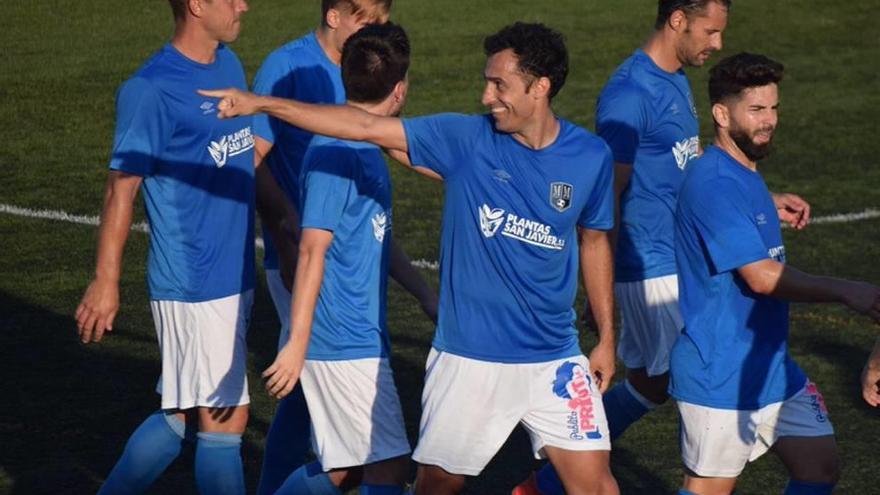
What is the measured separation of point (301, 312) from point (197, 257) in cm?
100

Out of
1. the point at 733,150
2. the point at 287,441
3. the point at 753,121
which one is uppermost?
the point at 753,121

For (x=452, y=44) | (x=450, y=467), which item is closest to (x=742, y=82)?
(x=450, y=467)

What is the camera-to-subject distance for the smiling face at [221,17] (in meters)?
7.55

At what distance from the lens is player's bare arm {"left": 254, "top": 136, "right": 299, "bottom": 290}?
7.83 metres

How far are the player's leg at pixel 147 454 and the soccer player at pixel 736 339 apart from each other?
2247 millimetres

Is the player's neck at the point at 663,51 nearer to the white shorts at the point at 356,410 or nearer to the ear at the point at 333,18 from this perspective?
the ear at the point at 333,18

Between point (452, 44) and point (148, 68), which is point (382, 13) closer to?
point (148, 68)

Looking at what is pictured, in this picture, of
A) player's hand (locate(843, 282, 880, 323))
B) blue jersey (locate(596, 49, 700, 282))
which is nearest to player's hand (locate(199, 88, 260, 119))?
player's hand (locate(843, 282, 880, 323))

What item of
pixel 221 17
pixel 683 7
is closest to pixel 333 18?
pixel 221 17

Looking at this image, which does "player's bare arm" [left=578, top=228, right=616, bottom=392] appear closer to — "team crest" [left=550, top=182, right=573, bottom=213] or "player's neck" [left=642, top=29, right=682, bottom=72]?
"team crest" [left=550, top=182, right=573, bottom=213]

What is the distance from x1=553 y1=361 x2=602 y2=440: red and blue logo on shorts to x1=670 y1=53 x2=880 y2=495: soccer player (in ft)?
1.48

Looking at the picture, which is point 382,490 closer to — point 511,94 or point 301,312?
point 301,312

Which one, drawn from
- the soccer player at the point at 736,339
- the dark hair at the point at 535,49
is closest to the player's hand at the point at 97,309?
the dark hair at the point at 535,49

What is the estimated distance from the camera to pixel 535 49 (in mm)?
6871
